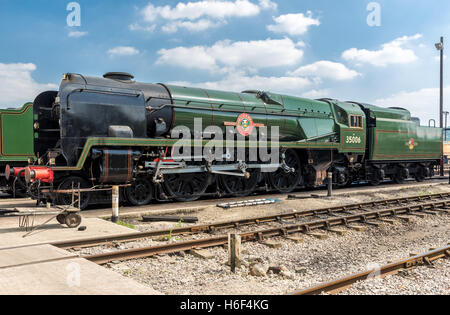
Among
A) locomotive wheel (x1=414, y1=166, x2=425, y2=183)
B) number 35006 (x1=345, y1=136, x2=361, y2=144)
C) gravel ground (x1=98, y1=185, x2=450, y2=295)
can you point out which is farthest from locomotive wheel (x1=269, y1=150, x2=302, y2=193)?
locomotive wheel (x1=414, y1=166, x2=425, y2=183)

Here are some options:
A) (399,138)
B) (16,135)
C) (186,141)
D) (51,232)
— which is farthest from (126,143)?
(399,138)

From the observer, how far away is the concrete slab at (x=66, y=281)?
4.27m

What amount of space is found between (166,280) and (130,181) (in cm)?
574

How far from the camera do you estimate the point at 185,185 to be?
493 inches

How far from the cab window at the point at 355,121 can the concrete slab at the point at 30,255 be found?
13.6m

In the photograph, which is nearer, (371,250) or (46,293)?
(46,293)

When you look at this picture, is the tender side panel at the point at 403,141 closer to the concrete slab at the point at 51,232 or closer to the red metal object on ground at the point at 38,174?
the concrete slab at the point at 51,232

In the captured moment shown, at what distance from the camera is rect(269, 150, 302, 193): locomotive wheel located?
14.8 meters

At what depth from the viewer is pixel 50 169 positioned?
937cm

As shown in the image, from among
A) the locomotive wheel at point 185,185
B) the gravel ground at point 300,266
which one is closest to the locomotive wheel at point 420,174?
the gravel ground at point 300,266

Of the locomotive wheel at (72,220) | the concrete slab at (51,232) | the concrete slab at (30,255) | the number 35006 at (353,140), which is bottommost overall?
the concrete slab at (51,232)

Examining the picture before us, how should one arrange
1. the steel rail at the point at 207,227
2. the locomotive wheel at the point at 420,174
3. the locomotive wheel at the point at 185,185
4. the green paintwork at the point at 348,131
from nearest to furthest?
the steel rail at the point at 207,227 → the locomotive wheel at the point at 185,185 → the green paintwork at the point at 348,131 → the locomotive wheel at the point at 420,174
